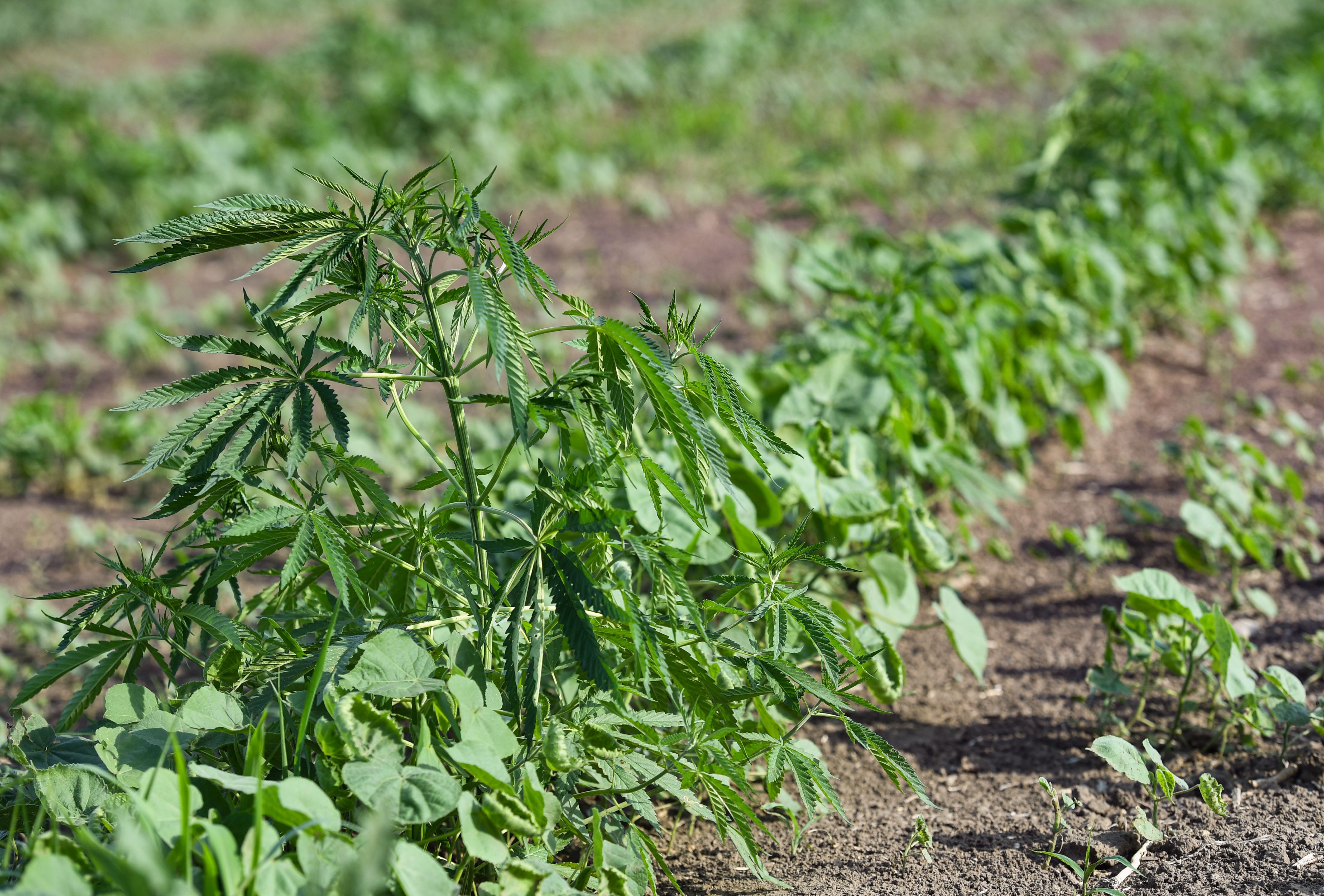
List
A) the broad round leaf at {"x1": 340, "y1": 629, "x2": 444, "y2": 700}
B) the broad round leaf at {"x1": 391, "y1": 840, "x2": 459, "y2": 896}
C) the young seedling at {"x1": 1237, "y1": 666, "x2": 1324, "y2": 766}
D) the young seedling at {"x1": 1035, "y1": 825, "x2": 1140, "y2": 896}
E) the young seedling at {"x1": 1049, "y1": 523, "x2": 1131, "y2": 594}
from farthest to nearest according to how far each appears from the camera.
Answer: the young seedling at {"x1": 1049, "y1": 523, "x2": 1131, "y2": 594} → the young seedling at {"x1": 1237, "y1": 666, "x2": 1324, "y2": 766} → the young seedling at {"x1": 1035, "y1": 825, "x2": 1140, "y2": 896} → the broad round leaf at {"x1": 340, "y1": 629, "x2": 444, "y2": 700} → the broad round leaf at {"x1": 391, "y1": 840, "x2": 459, "y2": 896}

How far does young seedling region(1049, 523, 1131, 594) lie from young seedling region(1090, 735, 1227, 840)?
3.00ft

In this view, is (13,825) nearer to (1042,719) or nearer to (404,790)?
(404,790)

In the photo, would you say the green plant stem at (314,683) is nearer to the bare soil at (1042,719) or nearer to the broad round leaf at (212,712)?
the broad round leaf at (212,712)

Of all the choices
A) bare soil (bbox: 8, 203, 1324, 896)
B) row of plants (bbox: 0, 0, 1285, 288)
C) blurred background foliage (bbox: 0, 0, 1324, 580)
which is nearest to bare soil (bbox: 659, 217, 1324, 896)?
bare soil (bbox: 8, 203, 1324, 896)

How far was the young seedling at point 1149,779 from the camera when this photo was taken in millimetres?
1659

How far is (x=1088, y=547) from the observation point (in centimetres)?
271

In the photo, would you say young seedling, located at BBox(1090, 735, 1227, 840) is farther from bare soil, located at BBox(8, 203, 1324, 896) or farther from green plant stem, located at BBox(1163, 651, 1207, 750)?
green plant stem, located at BBox(1163, 651, 1207, 750)

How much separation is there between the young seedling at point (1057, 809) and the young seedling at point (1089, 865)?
1 centimetres

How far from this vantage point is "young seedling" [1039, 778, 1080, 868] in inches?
67.0

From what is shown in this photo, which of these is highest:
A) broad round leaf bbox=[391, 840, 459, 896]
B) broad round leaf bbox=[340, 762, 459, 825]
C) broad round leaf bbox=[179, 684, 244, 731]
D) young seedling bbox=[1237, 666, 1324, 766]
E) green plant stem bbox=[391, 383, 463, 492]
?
green plant stem bbox=[391, 383, 463, 492]

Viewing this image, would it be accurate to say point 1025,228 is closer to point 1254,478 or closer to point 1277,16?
point 1254,478

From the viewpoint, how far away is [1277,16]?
13.7 meters

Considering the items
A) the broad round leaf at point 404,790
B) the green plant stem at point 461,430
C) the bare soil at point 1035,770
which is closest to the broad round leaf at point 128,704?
the broad round leaf at point 404,790

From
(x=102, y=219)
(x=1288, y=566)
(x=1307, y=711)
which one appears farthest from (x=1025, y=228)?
(x=102, y=219)
